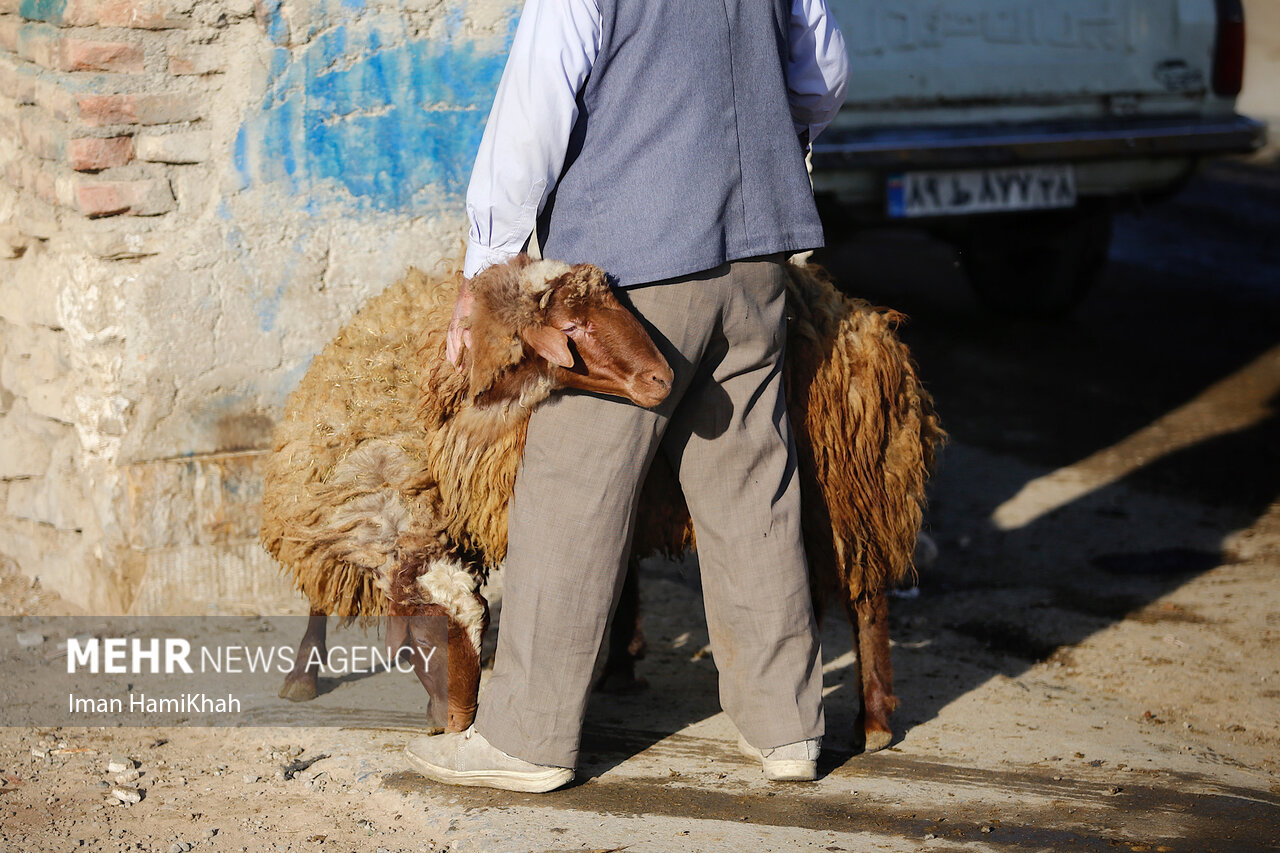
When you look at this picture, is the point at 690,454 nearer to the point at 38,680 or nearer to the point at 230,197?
→ the point at 230,197

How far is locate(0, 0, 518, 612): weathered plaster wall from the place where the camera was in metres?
3.49

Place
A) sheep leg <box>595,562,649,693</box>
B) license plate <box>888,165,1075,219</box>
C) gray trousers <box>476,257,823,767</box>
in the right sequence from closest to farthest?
gray trousers <box>476,257,823,767</box>, sheep leg <box>595,562,649,693</box>, license plate <box>888,165,1075,219</box>

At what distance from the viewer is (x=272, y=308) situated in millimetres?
3670

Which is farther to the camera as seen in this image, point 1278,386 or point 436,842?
point 1278,386

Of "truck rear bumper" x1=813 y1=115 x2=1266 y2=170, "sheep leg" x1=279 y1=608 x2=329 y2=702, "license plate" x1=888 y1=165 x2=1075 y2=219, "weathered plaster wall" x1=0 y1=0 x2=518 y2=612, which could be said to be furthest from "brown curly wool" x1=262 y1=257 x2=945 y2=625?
"license plate" x1=888 y1=165 x2=1075 y2=219

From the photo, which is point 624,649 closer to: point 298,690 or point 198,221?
point 298,690

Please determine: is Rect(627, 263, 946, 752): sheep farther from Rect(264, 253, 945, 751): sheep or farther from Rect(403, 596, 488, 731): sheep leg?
Rect(403, 596, 488, 731): sheep leg

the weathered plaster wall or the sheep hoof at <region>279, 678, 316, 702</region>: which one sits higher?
the weathered plaster wall

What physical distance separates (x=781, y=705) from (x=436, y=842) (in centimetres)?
79

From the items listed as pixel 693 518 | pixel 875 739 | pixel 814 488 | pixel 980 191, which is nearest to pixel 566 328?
pixel 693 518

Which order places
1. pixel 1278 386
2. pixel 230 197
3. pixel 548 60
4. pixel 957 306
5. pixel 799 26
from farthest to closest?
pixel 957 306 < pixel 1278 386 < pixel 230 197 < pixel 799 26 < pixel 548 60

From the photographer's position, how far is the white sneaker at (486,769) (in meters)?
2.66

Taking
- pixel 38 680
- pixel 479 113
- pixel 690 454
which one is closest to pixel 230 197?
pixel 479 113

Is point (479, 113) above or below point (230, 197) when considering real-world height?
above
